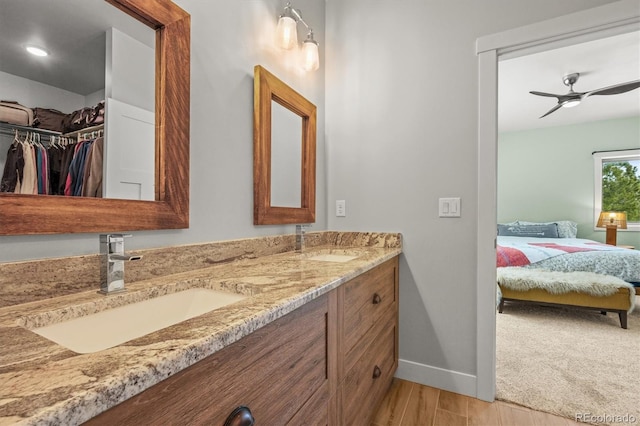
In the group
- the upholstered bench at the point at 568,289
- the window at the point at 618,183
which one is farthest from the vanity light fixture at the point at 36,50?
the window at the point at 618,183

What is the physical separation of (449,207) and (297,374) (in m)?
1.37

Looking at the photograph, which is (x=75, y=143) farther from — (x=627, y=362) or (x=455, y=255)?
(x=627, y=362)

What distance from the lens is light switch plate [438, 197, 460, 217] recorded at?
1798 millimetres

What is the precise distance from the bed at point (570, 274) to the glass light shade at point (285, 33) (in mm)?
2923

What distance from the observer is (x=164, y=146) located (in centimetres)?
108

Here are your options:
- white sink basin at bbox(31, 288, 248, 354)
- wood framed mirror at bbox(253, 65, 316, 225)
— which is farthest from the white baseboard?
white sink basin at bbox(31, 288, 248, 354)

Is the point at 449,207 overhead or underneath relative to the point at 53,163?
underneath

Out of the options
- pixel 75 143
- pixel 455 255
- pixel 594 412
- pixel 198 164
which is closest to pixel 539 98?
pixel 455 255

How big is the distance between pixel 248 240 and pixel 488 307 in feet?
4.39

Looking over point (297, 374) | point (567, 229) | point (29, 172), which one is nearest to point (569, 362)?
point (297, 374)

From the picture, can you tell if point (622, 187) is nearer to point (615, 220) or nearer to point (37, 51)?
point (615, 220)

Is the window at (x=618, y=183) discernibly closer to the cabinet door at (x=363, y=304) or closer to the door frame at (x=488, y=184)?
the door frame at (x=488, y=184)

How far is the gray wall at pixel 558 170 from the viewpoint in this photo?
4867 millimetres

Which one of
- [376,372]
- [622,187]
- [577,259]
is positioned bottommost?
[376,372]
